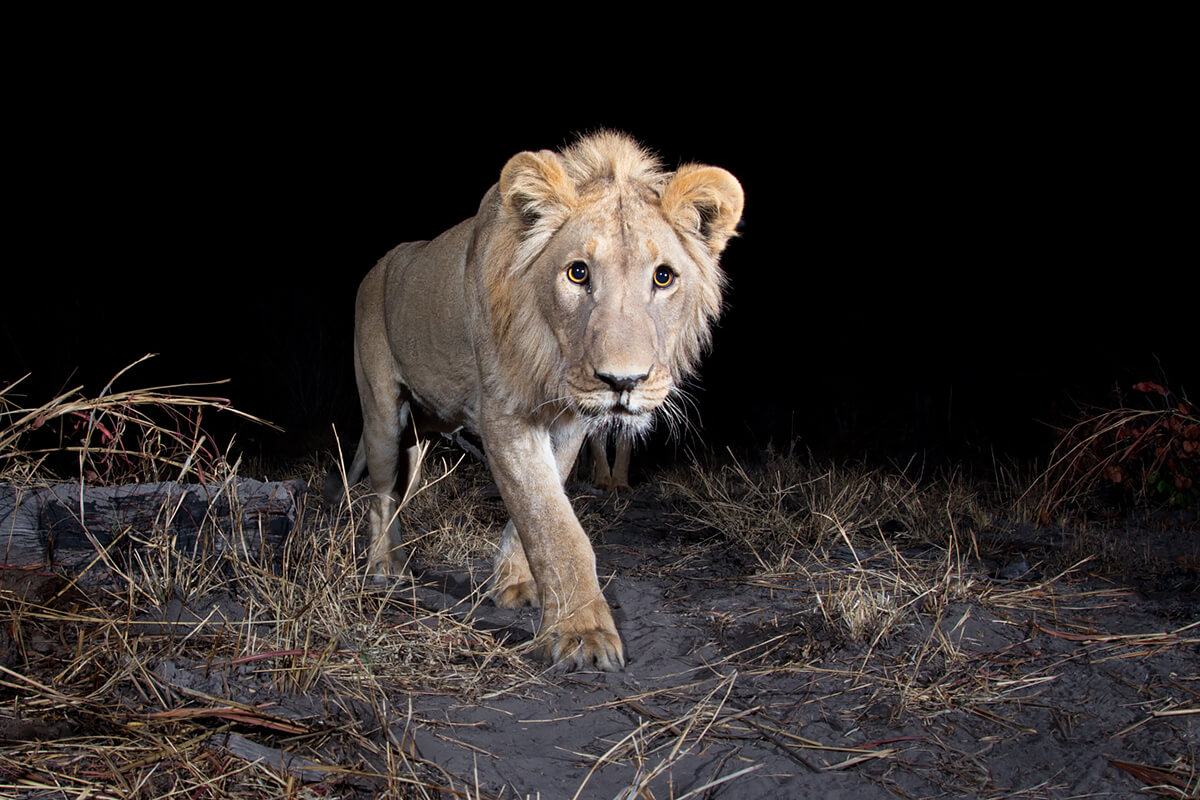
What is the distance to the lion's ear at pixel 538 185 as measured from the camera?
2.85m

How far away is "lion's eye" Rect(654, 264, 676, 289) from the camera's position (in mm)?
2793

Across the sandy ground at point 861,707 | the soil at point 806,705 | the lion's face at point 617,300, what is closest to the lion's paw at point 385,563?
the soil at point 806,705

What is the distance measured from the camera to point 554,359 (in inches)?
114

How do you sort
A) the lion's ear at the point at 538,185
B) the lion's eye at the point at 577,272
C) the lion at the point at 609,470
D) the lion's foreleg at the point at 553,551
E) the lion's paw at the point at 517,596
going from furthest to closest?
1. the lion at the point at 609,470
2. the lion's paw at the point at 517,596
3. the lion's ear at the point at 538,185
4. the lion's eye at the point at 577,272
5. the lion's foreleg at the point at 553,551

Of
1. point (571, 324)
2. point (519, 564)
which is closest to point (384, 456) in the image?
point (519, 564)

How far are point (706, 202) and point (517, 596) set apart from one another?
161cm

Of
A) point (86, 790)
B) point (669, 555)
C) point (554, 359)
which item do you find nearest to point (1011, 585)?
point (669, 555)

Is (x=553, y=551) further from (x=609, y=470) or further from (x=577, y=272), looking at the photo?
(x=609, y=470)

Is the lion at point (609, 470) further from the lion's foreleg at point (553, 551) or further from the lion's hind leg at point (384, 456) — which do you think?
the lion's foreleg at point (553, 551)

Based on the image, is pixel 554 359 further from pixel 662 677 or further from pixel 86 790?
pixel 86 790

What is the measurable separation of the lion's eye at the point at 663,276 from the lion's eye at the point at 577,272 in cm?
23

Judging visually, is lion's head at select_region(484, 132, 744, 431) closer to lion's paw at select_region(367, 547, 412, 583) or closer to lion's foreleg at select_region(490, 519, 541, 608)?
lion's foreleg at select_region(490, 519, 541, 608)

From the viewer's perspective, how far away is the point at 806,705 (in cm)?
223

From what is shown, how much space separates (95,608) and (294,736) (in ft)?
2.44
